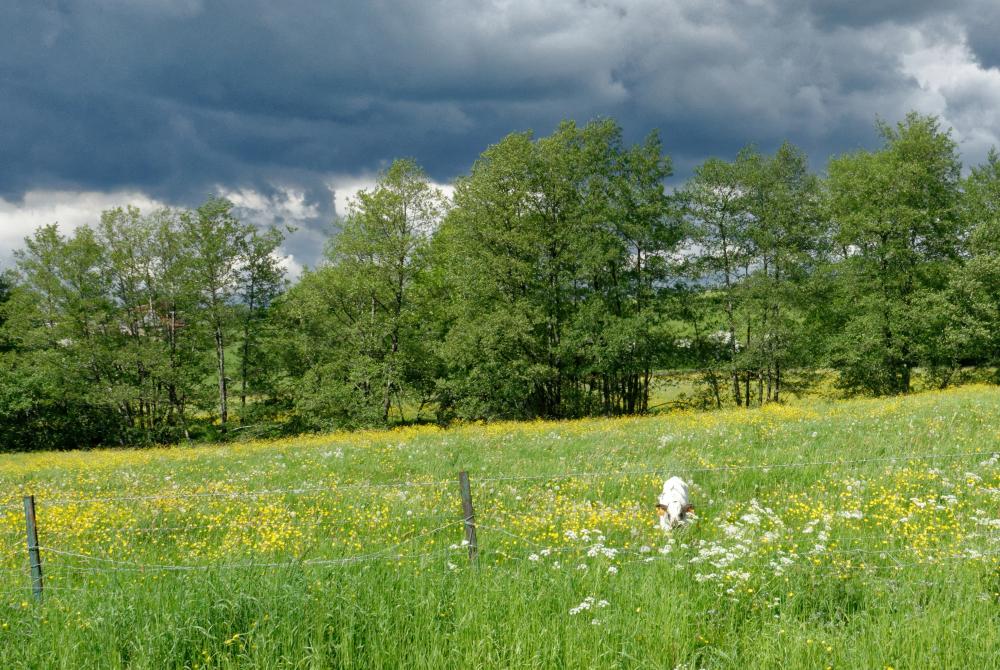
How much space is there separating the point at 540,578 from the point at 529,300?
29.0m

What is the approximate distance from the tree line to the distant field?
23.3 metres

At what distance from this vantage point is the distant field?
179 inches

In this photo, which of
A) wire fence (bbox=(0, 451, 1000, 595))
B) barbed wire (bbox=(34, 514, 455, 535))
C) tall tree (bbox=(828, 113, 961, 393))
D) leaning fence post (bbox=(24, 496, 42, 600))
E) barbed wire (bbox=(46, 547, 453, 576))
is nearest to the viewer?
barbed wire (bbox=(46, 547, 453, 576))

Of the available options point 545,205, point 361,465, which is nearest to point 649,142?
point 545,205

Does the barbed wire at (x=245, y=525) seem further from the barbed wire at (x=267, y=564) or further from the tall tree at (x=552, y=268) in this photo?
the tall tree at (x=552, y=268)

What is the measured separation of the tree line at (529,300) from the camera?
3472 cm

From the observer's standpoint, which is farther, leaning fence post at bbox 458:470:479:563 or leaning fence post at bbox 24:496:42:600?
leaning fence post at bbox 458:470:479:563

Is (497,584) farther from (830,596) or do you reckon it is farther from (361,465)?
(361,465)

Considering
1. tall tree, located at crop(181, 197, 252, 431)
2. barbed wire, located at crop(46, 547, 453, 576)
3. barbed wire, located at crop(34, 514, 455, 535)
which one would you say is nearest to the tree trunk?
tall tree, located at crop(181, 197, 252, 431)

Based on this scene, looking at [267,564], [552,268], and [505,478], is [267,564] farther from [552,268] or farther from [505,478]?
[552,268]

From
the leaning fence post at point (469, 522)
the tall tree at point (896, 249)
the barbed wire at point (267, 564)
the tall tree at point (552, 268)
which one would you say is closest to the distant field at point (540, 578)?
the barbed wire at point (267, 564)

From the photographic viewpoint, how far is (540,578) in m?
5.68

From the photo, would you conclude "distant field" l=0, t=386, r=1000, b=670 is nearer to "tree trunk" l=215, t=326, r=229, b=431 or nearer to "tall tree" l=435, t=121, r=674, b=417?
"tall tree" l=435, t=121, r=674, b=417

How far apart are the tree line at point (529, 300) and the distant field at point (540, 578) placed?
76.4 ft
